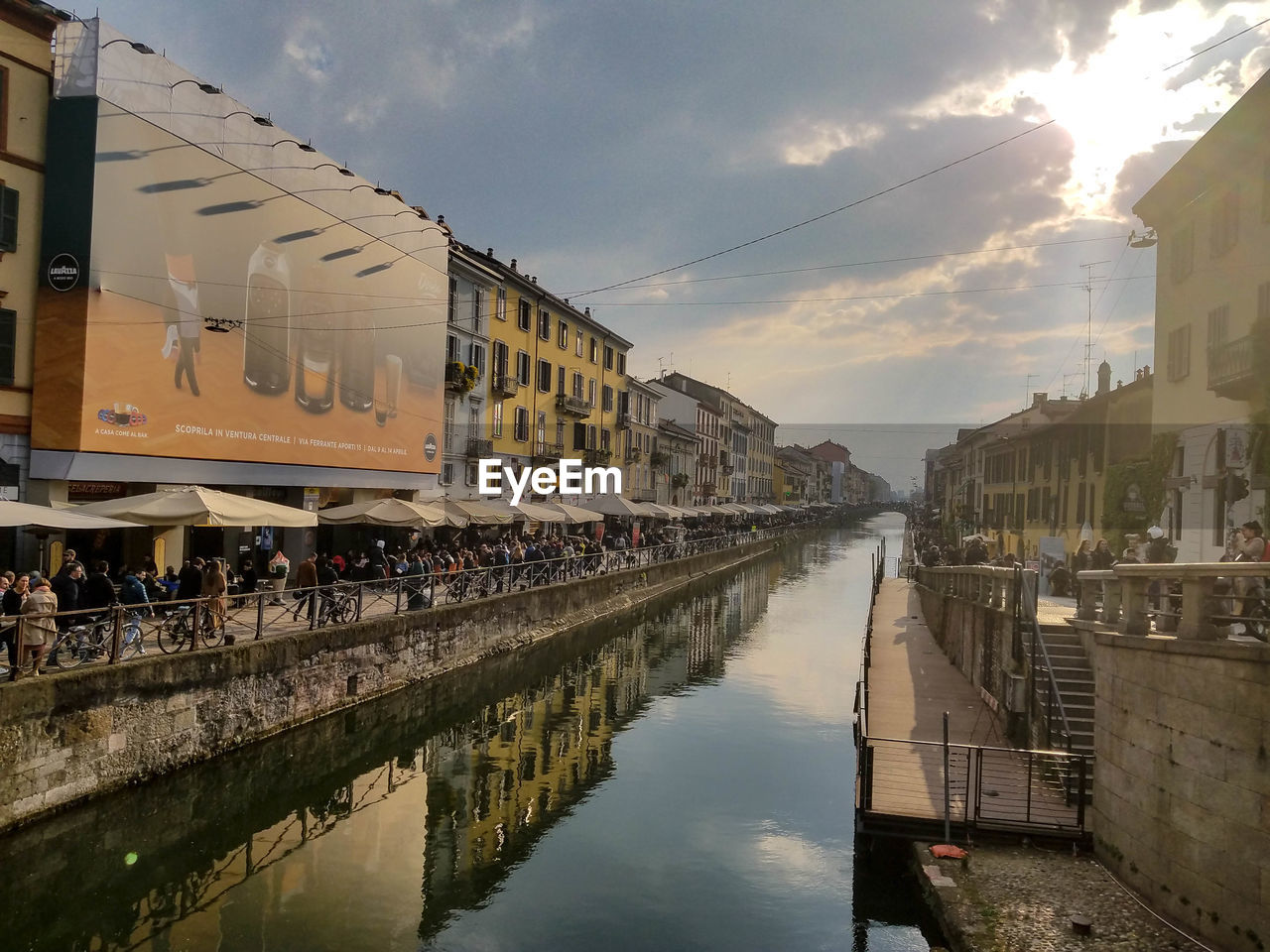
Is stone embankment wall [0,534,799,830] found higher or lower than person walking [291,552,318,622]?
lower

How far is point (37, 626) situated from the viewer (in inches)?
431

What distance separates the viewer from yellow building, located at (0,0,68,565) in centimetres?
1658

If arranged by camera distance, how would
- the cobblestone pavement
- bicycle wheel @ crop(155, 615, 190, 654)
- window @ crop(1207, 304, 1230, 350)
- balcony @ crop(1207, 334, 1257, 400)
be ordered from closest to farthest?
the cobblestone pavement
bicycle wheel @ crop(155, 615, 190, 654)
balcony @ crop(1207, 334, 1257, 400)
window @ crop(1207, 304, 1230, 350)

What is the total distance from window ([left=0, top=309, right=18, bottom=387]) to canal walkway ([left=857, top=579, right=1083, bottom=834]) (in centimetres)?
1673

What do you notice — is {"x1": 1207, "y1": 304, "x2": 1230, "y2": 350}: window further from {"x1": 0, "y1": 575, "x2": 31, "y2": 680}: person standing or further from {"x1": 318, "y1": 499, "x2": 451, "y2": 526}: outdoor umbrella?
{"x1": 0, "y1": 575, "x2": 31, "y2": 680}: person standing

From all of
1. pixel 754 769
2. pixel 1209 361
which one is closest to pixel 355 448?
pixel 754 769

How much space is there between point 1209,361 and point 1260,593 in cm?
1308

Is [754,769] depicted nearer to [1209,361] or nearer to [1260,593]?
[1260,593]

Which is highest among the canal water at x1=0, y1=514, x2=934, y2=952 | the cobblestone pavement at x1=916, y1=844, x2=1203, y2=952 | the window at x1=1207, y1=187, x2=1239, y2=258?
the window at x1=1207, y1=187, x2=1239, y2=258

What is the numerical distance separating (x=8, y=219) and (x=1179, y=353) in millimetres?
26350

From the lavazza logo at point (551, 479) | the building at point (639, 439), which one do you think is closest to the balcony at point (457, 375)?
the lavazza logo at point (551, 479)

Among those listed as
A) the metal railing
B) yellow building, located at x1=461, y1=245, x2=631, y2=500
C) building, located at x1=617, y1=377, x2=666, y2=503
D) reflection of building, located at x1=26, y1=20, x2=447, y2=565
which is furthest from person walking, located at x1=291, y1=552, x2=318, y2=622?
building, located at x1=617, y1=377, x2=666, y2=503

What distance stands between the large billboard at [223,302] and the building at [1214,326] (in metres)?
22.0

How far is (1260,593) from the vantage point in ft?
26.2
